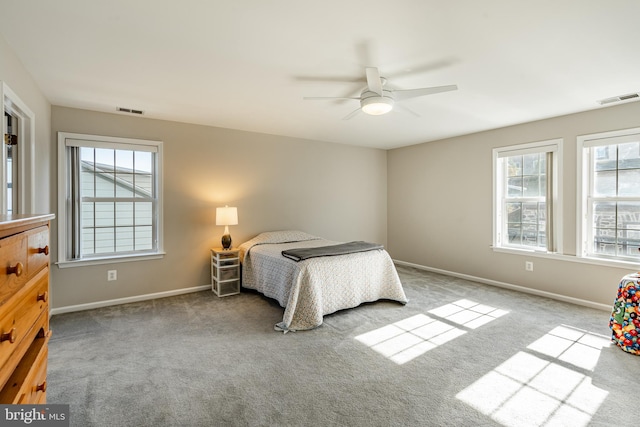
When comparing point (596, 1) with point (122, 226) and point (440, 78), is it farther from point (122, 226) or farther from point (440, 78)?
point (122, 226)

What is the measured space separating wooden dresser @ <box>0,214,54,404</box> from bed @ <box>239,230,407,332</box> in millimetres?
2097

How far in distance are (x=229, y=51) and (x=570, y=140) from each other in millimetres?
4079

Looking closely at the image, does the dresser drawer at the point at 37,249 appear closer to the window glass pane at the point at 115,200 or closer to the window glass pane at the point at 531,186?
the window glass pane at the point at 115,200

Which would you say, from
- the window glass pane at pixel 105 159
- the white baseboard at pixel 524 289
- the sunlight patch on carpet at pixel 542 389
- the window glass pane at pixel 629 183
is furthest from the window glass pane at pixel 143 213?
the window glass pane at pixel 629 183

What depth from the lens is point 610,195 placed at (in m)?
3.64

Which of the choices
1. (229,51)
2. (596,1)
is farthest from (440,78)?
(229,51)

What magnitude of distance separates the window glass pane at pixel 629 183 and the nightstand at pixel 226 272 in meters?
4.68

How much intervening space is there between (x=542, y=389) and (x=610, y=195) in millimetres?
2803

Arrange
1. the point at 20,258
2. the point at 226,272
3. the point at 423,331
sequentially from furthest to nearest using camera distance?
the point at 226,272 < the point at 423,331 < the point at 20,258

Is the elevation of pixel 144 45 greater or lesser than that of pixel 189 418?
greater

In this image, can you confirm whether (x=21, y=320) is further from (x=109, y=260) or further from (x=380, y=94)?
(x=109, y=260)

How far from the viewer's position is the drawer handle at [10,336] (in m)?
0.78

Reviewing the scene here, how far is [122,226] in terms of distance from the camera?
3.98 metres

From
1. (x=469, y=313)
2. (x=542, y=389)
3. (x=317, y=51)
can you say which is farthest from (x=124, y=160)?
(x=542, y=389)
